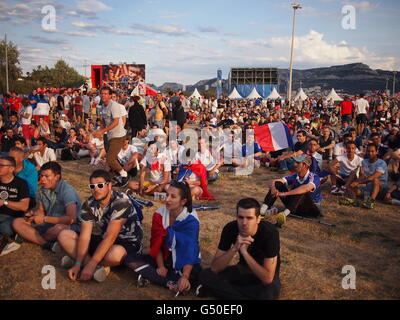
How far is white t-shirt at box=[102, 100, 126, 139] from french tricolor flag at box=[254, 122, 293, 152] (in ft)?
15.8

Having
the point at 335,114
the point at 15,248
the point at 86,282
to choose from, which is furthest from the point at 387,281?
the point at 335,114

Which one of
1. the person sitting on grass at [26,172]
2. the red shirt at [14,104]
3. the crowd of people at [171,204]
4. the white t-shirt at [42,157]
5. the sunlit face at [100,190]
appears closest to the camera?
the crowd of people at [171,204]

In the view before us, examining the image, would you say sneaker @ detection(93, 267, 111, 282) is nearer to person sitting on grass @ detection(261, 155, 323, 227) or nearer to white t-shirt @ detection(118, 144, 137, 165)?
person sitting on grass @ detection(261, 155, 323, 227)

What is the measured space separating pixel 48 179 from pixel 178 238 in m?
2.09

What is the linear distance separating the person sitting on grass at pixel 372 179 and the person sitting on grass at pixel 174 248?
14.8 feet

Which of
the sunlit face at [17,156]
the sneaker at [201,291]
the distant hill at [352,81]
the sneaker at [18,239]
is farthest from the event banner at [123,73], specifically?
the sneaker at [201,291]

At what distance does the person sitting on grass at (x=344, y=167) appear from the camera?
7.54 metres

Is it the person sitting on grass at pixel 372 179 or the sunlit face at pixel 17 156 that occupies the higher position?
the sunlit face at pixel 17 156

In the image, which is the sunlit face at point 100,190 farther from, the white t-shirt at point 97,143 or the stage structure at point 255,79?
the stage structure at point 255,79

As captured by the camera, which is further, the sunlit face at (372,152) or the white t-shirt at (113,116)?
the white t-shirt at (113,116)

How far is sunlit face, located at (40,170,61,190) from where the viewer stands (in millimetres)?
4496

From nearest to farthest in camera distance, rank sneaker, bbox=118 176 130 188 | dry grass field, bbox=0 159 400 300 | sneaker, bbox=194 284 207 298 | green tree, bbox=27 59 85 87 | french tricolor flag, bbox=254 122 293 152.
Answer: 1. sneaker, bbox=194 284 207 298
2. dry grass field, bbox=0 159 400 300
3. sneaker, bbox=118 176 130 188
4. french tricolor flag, bbox=254 122 293 152
5. green tree, bbox=27 59 85 87

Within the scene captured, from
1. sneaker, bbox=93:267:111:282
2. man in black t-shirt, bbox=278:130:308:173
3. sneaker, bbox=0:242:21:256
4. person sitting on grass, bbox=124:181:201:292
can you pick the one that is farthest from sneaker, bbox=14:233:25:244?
man in black t-shirt, bbox=278:130:308:173
